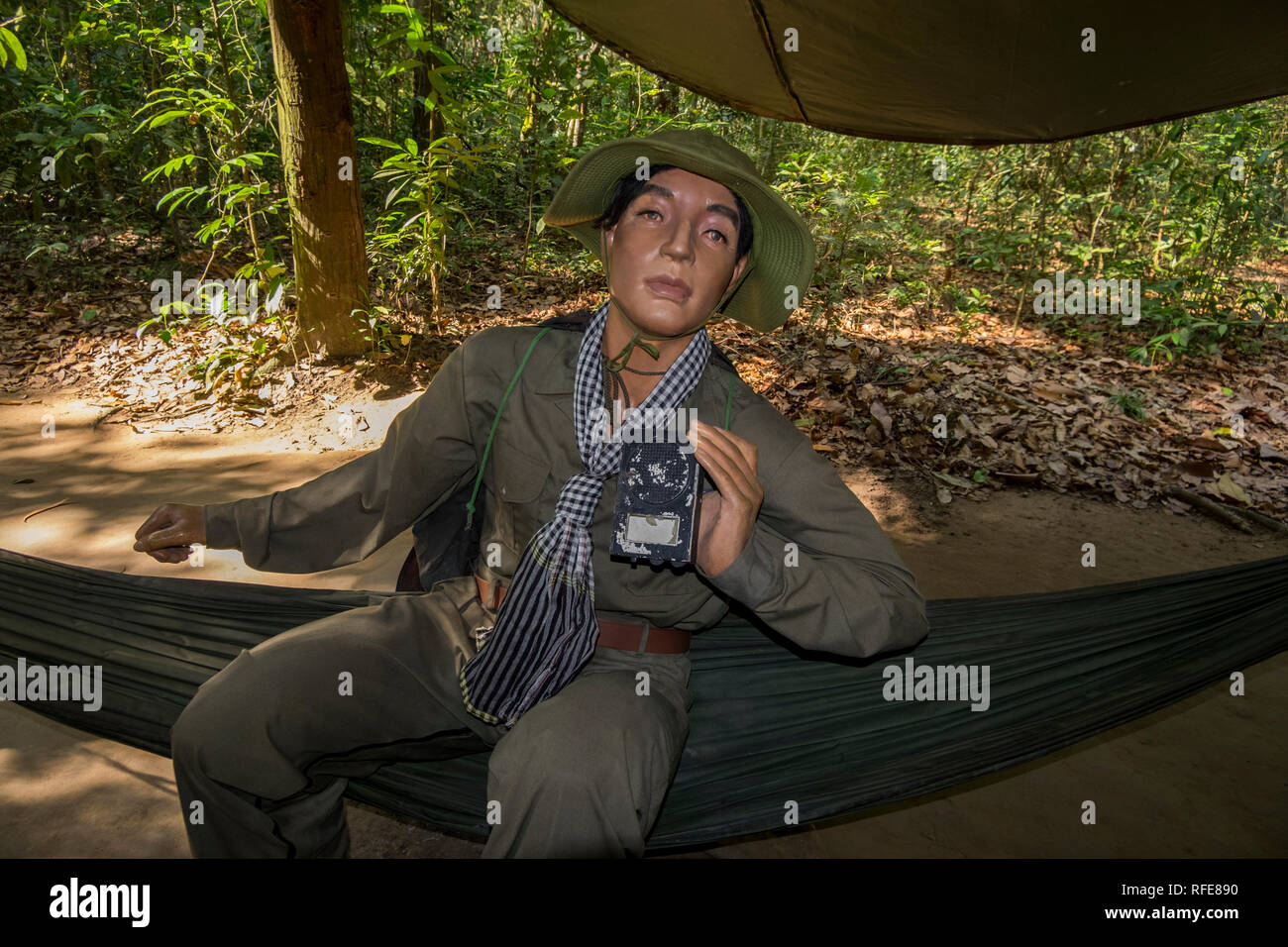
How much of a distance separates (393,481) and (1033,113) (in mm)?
1988

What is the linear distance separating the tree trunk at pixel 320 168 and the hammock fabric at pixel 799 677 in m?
2.65

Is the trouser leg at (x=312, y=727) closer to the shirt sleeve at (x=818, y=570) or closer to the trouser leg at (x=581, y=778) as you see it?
the trouser leg at (x=581, y=778)

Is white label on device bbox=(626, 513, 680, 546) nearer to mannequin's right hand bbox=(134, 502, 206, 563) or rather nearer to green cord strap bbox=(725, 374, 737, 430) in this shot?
green cord strap bbox=(725, 374, 737, 430)

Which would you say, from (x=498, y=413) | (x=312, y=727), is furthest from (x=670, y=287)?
(x=312, y=727)

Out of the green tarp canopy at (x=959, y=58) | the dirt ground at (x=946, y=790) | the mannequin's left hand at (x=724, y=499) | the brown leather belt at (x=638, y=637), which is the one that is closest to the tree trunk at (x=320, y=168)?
the dirt ground at (x=946, y=790)

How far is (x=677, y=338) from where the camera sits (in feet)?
4.99

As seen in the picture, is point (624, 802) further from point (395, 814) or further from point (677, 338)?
point (677, 338)

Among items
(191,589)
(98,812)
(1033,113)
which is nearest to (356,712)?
(191,589)

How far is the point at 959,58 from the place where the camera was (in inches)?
80.5

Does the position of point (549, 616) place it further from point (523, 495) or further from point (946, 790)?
point (946, 790)

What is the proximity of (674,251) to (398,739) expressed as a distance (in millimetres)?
1001

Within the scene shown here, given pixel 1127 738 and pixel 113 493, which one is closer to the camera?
pixel 1127 738

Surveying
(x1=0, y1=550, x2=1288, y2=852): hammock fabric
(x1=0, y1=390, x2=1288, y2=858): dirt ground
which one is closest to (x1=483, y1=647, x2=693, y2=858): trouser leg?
(x1=0, y1=550, x2=1288, y2=852): hammock fabric

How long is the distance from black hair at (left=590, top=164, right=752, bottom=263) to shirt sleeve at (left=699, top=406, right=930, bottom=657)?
40 centimetres
